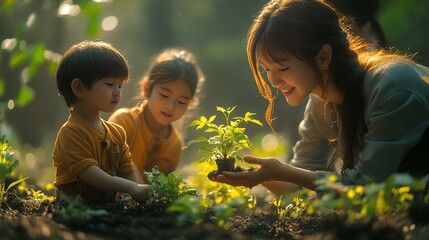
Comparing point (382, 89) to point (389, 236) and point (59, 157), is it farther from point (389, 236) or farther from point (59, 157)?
point (59, 157)

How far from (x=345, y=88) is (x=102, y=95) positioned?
1.36 m

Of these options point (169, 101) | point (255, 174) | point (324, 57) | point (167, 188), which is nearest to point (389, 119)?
point (324, 57)

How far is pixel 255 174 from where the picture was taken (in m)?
3.42

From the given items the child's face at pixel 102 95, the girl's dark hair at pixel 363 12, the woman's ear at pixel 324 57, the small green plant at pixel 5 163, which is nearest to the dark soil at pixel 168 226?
the small green plant at pixel 5 163

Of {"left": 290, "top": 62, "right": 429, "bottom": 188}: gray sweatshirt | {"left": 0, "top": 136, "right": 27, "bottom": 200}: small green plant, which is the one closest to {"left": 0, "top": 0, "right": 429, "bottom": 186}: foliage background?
{"left": 0, "top": 136, "right": 27, "bottom": 200}: small green plant

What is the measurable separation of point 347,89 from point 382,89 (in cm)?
27

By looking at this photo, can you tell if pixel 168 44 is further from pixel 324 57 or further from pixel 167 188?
pixel 167 188

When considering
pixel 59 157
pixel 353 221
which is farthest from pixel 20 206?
pixel 353 221

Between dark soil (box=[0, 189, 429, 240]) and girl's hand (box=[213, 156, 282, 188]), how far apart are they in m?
0.20

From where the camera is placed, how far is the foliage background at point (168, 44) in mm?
8625

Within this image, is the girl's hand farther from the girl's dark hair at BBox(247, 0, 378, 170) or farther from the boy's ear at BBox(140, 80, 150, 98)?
the boy's ear at BBox(140, 80, 150, 98)

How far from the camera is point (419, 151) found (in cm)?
344

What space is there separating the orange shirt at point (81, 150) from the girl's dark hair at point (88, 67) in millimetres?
187

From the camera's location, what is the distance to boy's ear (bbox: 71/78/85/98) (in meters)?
3.57
